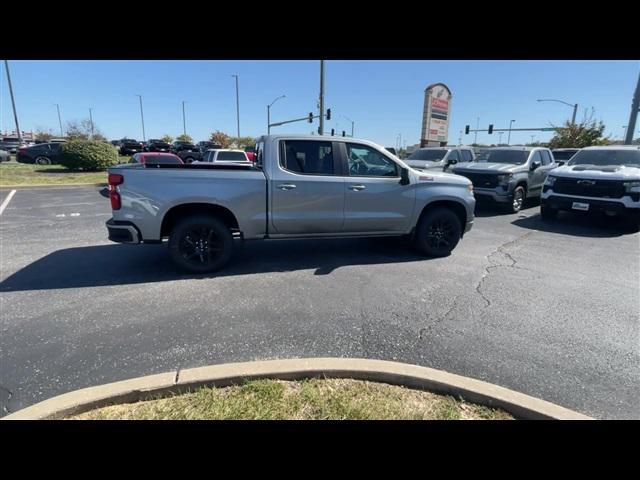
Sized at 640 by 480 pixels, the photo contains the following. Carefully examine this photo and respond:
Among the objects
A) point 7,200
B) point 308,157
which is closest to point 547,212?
point 308,157

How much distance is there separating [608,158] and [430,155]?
6024mm

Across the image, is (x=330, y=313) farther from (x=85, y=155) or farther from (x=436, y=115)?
(x=436, y=115)

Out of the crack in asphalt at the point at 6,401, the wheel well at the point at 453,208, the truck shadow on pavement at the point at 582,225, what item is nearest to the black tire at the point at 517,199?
the truck shadow on pavement at the point at 582,225

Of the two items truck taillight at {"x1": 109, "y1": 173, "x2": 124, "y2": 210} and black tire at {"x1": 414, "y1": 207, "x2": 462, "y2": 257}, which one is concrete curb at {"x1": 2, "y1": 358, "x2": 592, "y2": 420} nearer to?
truck taillight at {"x1": 109, "y1": 173, "x2": 124, "y2": 210}

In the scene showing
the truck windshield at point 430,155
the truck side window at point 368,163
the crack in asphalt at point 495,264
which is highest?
the truck windshield at point 430,155

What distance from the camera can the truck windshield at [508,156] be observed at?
10648 millimetres

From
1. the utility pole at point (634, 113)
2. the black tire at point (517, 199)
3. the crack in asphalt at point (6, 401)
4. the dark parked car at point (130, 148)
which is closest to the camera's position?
the crack in asphalt at point (6, 401)

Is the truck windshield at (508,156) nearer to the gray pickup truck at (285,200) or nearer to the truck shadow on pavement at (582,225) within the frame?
the truck shadow on pavement at (582,225)

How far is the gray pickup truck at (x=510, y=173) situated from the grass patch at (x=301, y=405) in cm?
878

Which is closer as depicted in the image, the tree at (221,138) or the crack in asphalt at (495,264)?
the crack in asphalt at (495,264)
